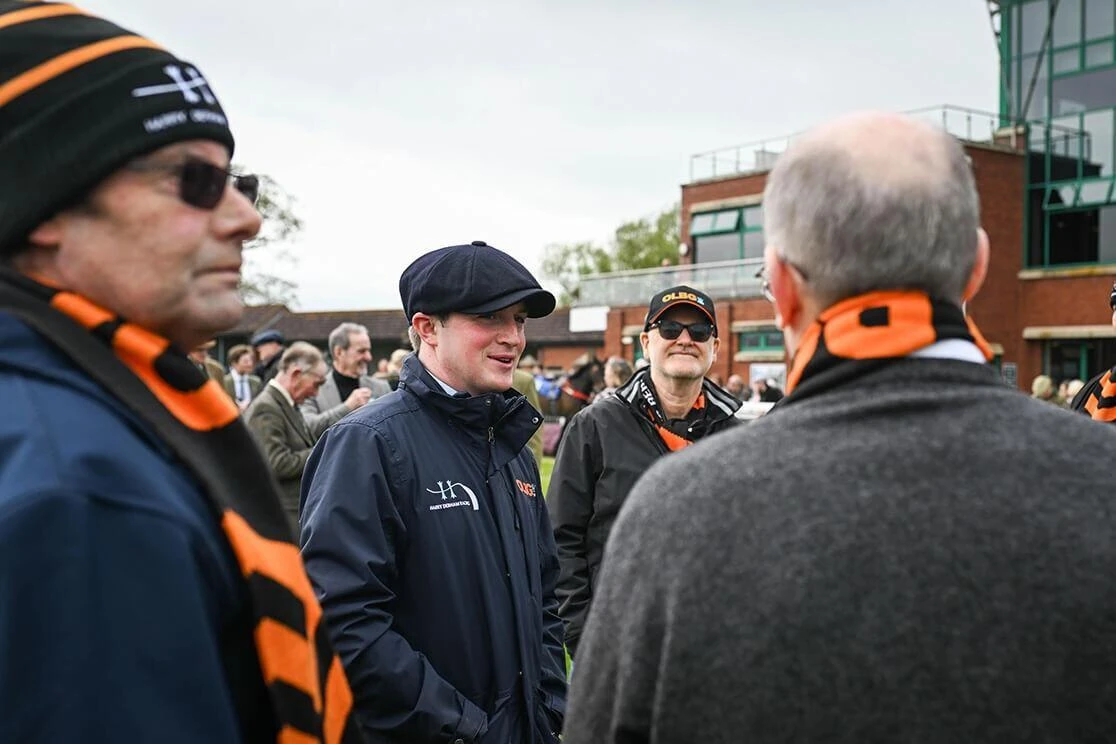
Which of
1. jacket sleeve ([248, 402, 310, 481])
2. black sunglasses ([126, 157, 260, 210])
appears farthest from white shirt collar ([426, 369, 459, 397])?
jacket sleeve ([248, 402, 310, 481])

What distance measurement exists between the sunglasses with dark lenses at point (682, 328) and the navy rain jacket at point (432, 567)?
5.40 ft

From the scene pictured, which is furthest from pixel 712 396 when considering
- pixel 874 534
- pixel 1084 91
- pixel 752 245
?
pixel 752 245

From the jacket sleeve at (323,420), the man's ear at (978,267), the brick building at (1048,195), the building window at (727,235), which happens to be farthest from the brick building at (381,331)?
the man's ear at (978,267)

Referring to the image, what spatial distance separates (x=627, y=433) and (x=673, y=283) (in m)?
27.4

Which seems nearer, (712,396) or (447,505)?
(447,505)

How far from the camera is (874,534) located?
145 cm

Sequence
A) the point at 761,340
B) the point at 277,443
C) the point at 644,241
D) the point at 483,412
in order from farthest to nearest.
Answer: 1. the point at 644,241
2. the point at 761,340
3. the point at 277,443
4. the point at 483,412

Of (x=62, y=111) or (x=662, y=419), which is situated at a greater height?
(x=62, y=111)

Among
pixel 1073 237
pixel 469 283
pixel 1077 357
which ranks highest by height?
pixel 1073 237

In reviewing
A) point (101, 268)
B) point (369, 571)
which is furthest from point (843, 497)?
point (369, 571)

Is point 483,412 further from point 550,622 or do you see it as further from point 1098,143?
point 1098,143

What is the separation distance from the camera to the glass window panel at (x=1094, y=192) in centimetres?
2556

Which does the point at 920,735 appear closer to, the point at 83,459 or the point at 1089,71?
Result: the point at 83,459

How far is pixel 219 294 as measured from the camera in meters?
1.66
